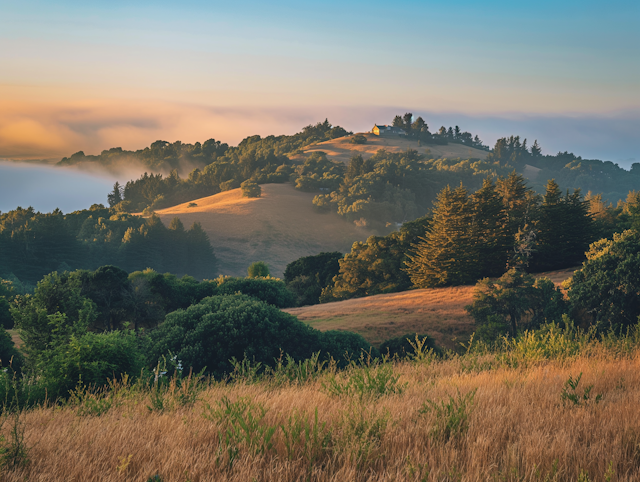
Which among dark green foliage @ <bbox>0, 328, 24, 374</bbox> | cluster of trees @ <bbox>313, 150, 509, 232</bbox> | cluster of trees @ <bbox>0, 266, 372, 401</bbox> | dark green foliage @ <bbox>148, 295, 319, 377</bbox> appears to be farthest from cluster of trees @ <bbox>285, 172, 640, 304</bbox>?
cluster of trees @ <bbox>313, 150, 509, 232</bbox>

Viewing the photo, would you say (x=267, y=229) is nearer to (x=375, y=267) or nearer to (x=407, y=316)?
(x=375, y=267)

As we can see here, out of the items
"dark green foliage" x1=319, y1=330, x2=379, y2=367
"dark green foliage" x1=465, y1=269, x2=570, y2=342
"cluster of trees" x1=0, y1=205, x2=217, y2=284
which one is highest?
"dark green foliage" x1=465, y1=269, x2=570, y2=342

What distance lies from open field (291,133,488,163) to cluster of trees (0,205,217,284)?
2928 inches

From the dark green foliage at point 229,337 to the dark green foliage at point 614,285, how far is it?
11.0 m

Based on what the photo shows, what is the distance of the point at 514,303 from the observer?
77.6 feet

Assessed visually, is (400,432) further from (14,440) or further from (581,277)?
(581,277)

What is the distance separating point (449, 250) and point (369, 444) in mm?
39414

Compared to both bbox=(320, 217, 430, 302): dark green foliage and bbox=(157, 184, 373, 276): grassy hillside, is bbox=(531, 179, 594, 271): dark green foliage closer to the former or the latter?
bbox=(320, 217, 430, 302): dark green foliage

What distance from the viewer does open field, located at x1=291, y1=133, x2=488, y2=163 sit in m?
156

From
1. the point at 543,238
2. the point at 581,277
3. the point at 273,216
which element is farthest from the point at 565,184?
the point at 581,277

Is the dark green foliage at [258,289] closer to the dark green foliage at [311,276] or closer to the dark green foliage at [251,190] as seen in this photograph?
the dark green foliage at [311,276]

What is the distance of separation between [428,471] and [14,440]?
316 centimetres

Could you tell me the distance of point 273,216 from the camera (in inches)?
4173

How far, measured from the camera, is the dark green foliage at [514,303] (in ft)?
75.3
